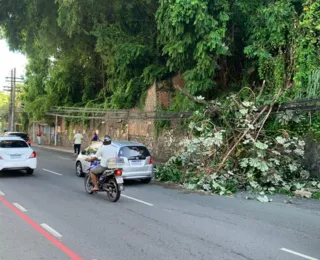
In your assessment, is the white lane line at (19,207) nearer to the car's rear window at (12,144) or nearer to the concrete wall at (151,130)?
the car's rear window at (12,144)

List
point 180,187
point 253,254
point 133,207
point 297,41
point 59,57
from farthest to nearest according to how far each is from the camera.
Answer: point 59,57, point 297,41, point 180,187, point 133,207, point 253,254

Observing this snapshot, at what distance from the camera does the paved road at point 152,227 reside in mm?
5715

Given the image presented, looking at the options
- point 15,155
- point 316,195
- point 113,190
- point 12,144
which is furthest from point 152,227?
point 12,144

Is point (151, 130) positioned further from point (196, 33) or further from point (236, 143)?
point (236, 143)

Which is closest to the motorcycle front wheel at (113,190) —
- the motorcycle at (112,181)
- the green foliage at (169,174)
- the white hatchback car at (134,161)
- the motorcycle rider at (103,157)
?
the motorcycle at (112,181)

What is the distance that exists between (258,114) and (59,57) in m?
22.2

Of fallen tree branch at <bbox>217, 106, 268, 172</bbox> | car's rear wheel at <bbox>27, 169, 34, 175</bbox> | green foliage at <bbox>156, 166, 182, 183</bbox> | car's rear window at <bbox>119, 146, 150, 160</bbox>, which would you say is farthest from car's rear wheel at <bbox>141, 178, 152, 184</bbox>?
car's rear wheel at <bbox>27, 169, 34, 175</bbox>

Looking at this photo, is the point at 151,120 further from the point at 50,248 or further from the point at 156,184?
the point at 50,248

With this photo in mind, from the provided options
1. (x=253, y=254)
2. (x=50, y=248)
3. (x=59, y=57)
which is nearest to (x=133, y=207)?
(x=50, y=248)

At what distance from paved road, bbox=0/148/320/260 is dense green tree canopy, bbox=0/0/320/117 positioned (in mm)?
6541

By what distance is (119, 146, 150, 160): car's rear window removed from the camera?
1266 centimetres

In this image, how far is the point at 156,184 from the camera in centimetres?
1331

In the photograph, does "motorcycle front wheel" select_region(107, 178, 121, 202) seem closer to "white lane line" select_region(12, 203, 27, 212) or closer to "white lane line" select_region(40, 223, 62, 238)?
"white lane line" select_region(12, 203, 27, 212)

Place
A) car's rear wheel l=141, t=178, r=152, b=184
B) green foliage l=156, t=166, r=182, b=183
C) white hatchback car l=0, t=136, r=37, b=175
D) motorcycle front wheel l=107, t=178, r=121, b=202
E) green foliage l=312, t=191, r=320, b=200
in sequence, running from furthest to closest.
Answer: white hatchback car l=0, t=136, r=37, b=175 → green foliage l=156, t=166, r=182, b=183 → car's rear wheel l=141, t=178, r=152, b=184 → green foliage l=312, t=191, r=320, b=200 → motorcycle front wheel l=107, t=178, r=121, b=202
